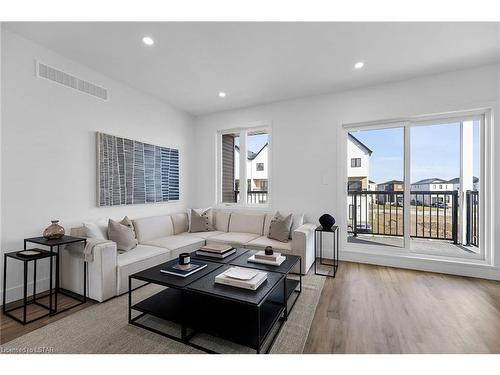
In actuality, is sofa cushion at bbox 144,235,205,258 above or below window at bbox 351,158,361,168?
below

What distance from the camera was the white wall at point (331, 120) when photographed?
9.59ft

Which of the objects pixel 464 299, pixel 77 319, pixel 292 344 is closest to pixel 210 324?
pixel 292 344

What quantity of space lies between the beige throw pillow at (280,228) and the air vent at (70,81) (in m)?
2.98

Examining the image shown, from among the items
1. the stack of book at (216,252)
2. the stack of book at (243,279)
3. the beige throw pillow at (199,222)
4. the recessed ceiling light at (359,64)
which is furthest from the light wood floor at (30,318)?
the recessed ceiling light at (359,64)

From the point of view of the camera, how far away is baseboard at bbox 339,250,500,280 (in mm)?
2909

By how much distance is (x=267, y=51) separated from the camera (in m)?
2.57

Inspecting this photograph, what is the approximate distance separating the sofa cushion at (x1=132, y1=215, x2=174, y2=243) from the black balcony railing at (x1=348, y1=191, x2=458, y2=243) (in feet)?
9.83

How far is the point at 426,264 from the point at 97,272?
13.3 ft

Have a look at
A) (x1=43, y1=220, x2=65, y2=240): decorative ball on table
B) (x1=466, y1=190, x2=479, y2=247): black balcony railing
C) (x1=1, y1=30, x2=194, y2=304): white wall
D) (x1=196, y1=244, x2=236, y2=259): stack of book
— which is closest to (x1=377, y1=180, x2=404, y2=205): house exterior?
(x1=466, y1=190, x2=479, y2=247): black balcony railing

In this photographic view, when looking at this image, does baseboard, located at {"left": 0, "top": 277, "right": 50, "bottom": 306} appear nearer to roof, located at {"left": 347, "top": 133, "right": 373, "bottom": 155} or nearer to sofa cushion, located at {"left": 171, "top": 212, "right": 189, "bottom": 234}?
sofa cushion, located at {"left": 171, "top": 212, "right": 189, "bottom": 234}

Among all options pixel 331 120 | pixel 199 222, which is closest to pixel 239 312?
pixel 199 222

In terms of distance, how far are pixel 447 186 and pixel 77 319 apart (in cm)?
471

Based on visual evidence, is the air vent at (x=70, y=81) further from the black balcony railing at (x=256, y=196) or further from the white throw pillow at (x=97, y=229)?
the black balcony railing at (x=256, y=196)

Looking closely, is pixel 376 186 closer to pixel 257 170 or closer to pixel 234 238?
pixel 257 170
